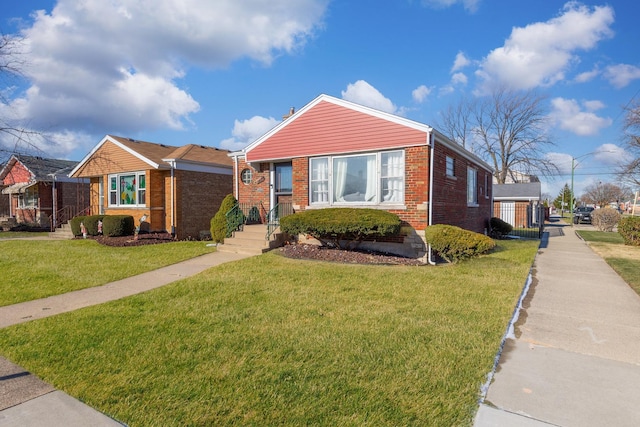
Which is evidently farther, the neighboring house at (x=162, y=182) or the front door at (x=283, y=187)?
the neighboring house at (x=162, y=182)

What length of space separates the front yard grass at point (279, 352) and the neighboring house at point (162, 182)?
32.1ft

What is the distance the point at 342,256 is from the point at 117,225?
11.0 m

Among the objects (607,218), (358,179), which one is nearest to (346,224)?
(358,179)

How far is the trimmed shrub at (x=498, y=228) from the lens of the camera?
17734mm

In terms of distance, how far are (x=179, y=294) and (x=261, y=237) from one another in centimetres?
525

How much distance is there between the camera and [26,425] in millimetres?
2707

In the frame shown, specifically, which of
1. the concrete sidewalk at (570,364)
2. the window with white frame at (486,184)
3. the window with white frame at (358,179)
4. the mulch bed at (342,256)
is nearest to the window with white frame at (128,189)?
the window with white frame at (358,179)

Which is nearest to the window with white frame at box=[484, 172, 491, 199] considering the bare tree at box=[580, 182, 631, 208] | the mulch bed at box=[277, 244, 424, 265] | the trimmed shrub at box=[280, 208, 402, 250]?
the trimmed shrub at box=[280, 208, 402, 250]

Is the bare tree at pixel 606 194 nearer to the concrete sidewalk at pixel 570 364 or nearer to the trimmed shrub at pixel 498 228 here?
the trimmed shrub at pixel 498 228

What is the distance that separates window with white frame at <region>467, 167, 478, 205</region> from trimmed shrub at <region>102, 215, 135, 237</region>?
569 inches

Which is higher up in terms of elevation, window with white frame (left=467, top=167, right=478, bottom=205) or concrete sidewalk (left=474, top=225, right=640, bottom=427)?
window with white frame (left=467, top=167, right=478, bottom=205)

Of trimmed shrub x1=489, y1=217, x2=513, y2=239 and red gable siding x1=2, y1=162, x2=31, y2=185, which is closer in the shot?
trimmed shrub x1=489, y1=217, x2=513, y2=239

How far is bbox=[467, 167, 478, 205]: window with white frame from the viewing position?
1427 cm

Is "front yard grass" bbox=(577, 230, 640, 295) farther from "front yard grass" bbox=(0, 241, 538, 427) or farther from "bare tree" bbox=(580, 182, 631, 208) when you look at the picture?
"bare tree" bbox=(580, 182, 631, 208)
